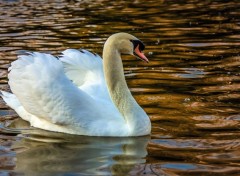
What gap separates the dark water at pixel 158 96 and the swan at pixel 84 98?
142 millimetres

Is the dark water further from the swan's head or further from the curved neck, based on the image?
the swan's head

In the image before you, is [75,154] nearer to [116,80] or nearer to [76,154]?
[76,154]

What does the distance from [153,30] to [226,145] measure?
32.4ft

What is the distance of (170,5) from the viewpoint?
77.0 feet

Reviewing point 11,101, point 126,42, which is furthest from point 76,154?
point 11,101

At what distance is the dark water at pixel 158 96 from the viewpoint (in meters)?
6.81

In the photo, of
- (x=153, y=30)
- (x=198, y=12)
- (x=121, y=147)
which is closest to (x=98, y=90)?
(x=121, y=147)

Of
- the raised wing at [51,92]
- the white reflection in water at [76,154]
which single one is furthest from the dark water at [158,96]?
the raised wing at [51,92]

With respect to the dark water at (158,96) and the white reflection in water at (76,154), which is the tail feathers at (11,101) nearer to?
the dark water at (158,96)

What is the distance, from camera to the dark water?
268 inches

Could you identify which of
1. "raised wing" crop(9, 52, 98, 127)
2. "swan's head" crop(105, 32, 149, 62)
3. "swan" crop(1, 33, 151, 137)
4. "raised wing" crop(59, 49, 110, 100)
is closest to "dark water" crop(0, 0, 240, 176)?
"swan" crop(1, 33, 151, 137)

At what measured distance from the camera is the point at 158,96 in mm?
9719

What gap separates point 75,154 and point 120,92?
3.34 ft

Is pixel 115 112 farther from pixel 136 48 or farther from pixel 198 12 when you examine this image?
pixel 198 12
